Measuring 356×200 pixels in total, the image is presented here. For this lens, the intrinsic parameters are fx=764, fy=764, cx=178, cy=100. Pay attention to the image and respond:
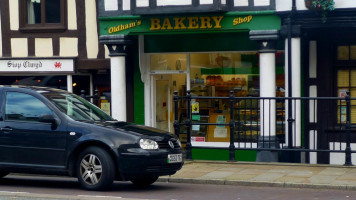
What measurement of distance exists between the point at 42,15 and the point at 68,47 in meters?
1.16

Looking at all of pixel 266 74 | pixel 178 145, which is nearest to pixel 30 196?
pixel 178 145

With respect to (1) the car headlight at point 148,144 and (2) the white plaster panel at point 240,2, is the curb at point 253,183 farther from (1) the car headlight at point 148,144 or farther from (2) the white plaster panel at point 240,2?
(2) the white plaster panel at point 240,2

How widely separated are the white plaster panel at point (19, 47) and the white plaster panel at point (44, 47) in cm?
34

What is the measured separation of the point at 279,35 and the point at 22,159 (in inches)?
300

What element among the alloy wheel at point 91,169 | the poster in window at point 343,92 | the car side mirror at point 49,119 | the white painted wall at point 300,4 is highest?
the white painted wall at point 300,4

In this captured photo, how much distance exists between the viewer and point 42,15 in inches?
819

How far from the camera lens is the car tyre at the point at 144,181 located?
12.7m

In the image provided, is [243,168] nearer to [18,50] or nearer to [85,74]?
[85,74]

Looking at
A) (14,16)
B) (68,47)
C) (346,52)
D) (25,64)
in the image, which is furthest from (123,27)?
(346,52)

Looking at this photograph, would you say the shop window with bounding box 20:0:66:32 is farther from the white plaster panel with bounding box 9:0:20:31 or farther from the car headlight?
the car headlight

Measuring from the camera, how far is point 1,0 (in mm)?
21281

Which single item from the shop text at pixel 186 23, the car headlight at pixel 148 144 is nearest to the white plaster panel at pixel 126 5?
the shop text at pixel 186 23

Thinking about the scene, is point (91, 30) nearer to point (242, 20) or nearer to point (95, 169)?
point (242, 20)

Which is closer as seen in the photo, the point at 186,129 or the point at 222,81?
the point at 186,129
